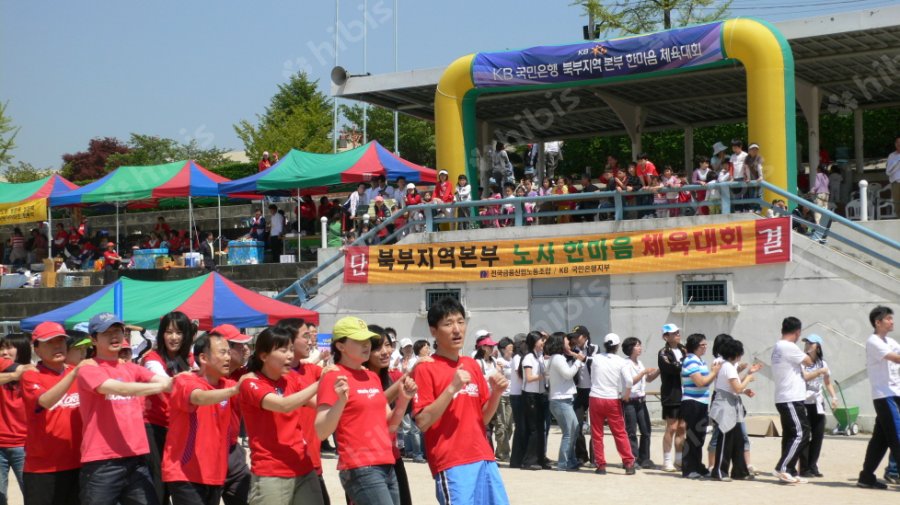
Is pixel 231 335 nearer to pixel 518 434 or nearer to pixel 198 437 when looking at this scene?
pixel 198 437

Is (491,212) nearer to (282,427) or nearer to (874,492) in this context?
(874,492)

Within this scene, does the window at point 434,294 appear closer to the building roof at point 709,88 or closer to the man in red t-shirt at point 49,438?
the building roof at point 709,88

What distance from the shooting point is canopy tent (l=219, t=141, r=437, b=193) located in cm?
2442

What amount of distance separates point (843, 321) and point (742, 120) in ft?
38.7

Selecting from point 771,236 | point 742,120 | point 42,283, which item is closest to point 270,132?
point 42,283

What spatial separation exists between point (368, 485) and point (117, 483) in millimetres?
1722

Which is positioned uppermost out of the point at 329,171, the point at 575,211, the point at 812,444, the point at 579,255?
the point at 329,171

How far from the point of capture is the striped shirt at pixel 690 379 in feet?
40.7

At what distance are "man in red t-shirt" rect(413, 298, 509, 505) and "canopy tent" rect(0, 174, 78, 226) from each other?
24.1 meters

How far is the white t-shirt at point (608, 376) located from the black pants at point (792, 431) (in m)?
2.08

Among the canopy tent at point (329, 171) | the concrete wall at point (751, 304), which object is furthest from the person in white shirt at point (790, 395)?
the canopy tent at point (329, 171)

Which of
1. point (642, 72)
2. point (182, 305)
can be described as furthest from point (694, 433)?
point (642, 72)

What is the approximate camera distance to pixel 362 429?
673 cm

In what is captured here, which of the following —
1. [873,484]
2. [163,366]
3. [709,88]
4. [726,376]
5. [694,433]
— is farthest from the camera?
[709,88]
